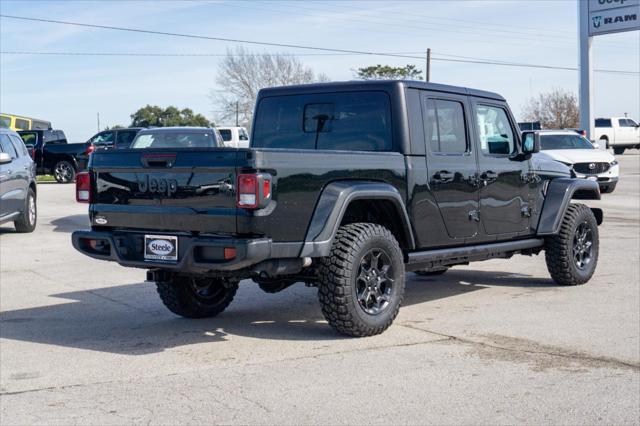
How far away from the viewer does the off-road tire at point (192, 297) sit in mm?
7895

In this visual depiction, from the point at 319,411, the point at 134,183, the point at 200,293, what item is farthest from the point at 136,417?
the point at 200,293

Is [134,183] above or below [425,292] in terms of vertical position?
above

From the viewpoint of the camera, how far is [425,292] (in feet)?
31.1

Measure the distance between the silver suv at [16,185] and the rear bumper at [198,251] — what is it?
293 inches

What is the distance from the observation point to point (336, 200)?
6.77m

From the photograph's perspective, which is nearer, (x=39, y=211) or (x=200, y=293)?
(x=200, y=293)

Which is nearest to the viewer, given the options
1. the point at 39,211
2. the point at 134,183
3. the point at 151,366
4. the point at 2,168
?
the point at 151,366

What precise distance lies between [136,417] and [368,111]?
12.0ft

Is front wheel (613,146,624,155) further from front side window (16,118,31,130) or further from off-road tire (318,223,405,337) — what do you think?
off-road tire (318,223,405,337)

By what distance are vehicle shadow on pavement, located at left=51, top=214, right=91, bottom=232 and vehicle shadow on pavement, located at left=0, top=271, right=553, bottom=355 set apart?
6.61 m

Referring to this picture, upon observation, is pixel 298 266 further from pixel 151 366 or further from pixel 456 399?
pixel 456 399

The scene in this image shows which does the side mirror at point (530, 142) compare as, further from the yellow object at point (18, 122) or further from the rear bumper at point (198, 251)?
the yellow object at point (18, 122)

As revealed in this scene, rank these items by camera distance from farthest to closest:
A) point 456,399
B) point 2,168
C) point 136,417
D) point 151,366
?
point 2,168 → point 151,366 → point 456,399 → point 136,417

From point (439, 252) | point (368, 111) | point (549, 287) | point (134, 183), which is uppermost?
point (368, 111)
